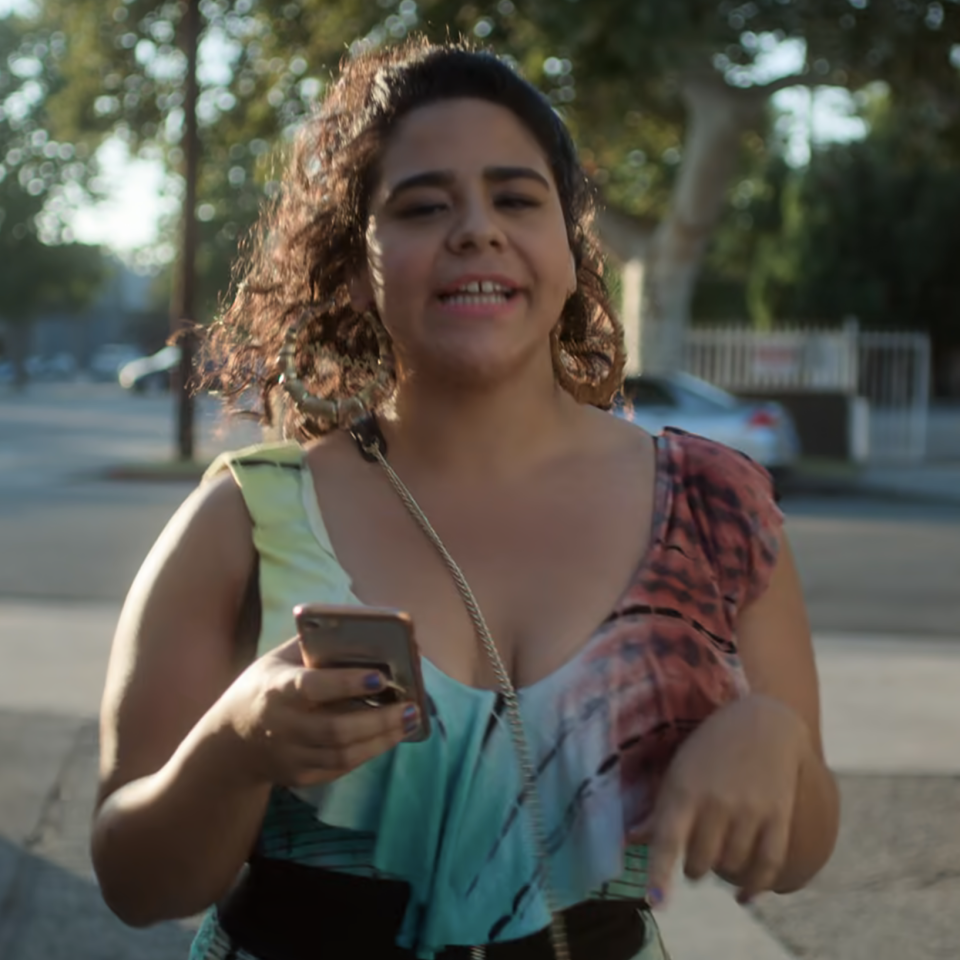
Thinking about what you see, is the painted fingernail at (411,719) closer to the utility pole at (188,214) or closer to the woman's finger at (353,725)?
the woman's finger at (353,725)

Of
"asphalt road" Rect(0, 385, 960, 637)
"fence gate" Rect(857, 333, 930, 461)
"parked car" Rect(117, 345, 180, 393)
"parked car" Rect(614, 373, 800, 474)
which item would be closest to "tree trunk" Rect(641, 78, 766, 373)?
"fence gate" Rect(857, 333, 930, 461)

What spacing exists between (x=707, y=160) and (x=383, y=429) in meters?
19.2

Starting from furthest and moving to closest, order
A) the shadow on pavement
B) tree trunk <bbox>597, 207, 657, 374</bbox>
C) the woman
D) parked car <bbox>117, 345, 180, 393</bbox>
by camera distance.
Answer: parked car <bbox>117, 345, 180, 393</bbox> → tree trunk <bbox>597, 207, 657, 374</bbox> → the shadow on pavement → the woman

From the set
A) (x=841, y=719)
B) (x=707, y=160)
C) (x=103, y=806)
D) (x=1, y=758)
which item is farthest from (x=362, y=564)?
(x=707, y=160)

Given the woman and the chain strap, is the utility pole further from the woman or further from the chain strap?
the chain strap

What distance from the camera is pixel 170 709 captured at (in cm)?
154

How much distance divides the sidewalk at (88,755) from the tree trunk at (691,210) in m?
12.8

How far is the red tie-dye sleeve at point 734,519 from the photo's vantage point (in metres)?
1.62

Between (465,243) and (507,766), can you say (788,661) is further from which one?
(465,243)

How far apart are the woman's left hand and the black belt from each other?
171 millimetres

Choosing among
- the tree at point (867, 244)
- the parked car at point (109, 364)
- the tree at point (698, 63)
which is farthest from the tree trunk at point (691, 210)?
the parked car at point (109, 364)

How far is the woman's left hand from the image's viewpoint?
A: 4.46 ft

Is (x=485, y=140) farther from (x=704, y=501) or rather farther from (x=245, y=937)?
(x=245, y=937)

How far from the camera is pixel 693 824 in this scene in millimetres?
1367
